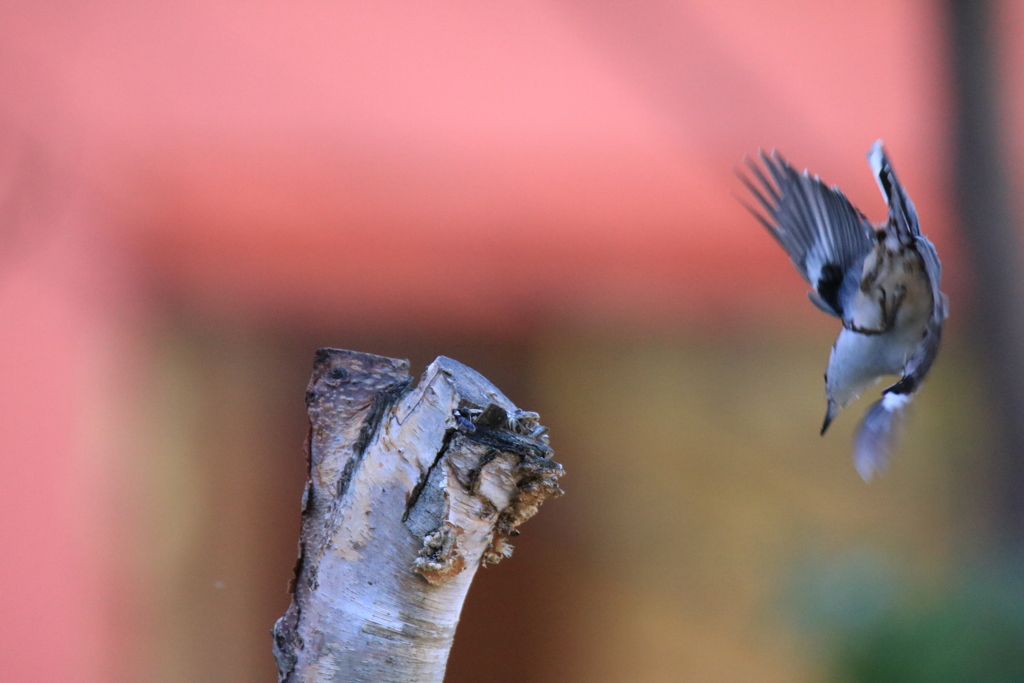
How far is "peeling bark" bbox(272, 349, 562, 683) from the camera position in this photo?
0.58 meters

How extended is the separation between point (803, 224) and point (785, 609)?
875 mm

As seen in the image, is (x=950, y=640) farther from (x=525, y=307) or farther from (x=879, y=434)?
(x=525, y=307)

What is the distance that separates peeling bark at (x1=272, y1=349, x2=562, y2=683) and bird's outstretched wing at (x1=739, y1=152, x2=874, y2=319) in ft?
1.29

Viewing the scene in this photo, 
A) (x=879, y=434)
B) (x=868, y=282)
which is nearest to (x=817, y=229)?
(x=868, y=282)

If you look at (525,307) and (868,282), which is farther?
(525,307)

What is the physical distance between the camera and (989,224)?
1.31 metres

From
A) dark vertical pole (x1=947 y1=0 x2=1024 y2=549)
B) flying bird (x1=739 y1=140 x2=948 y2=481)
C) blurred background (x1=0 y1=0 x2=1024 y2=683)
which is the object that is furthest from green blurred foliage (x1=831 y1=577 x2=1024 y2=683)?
flying bird (x1=739 y1=140 x2=948 y2=481)

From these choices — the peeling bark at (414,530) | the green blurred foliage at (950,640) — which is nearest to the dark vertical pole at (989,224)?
the green blurred foliage at (950,640)

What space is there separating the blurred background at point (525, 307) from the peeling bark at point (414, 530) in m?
0.82

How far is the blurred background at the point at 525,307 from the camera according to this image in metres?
1.29

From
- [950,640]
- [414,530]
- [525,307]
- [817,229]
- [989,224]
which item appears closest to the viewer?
[414,530]

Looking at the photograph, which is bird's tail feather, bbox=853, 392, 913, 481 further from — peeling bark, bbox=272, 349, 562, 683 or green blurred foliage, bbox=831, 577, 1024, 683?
green blurred foliage, bbox=831, 577, 1024, 683

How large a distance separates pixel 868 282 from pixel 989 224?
2.36 ft

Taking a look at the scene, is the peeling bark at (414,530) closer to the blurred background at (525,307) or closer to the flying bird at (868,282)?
the flying bird at (868,282)
